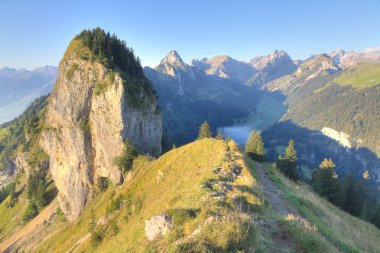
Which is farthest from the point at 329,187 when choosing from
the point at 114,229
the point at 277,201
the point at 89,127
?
the point at 89,127

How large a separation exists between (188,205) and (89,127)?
6970 cm

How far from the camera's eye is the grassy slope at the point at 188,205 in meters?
13.3

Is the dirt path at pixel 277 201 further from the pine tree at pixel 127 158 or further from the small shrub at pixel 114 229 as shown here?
the pine tree at pixel 127 158

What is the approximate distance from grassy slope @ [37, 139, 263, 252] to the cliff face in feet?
49.4

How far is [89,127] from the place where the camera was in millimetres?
83938

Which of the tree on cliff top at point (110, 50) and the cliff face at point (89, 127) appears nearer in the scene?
the cliff face at point (89, 127)

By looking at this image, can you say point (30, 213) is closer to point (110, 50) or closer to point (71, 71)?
point (71, 71)

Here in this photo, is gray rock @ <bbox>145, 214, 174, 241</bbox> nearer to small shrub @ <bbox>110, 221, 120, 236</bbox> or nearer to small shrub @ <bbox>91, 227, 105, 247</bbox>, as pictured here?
small shrub @ <bbox>110, 221, 120, 236</bbox>

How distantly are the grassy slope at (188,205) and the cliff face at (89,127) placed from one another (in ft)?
49.4

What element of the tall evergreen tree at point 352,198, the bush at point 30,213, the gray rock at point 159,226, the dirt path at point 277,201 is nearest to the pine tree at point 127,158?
the dirt path at point 277,201

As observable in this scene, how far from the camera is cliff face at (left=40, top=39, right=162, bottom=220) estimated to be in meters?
73.7

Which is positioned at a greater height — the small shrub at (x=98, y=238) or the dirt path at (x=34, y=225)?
the small shrub at (x=98, y=238)

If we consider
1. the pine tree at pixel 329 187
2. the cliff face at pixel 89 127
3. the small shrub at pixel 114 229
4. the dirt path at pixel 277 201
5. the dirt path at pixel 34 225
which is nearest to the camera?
the dirt path at pixel 277 201

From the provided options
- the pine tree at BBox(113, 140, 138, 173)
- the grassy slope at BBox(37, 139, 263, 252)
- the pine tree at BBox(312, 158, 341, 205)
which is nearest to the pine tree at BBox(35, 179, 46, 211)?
the grassy slope at BBox(37, 139, 263, 252)
